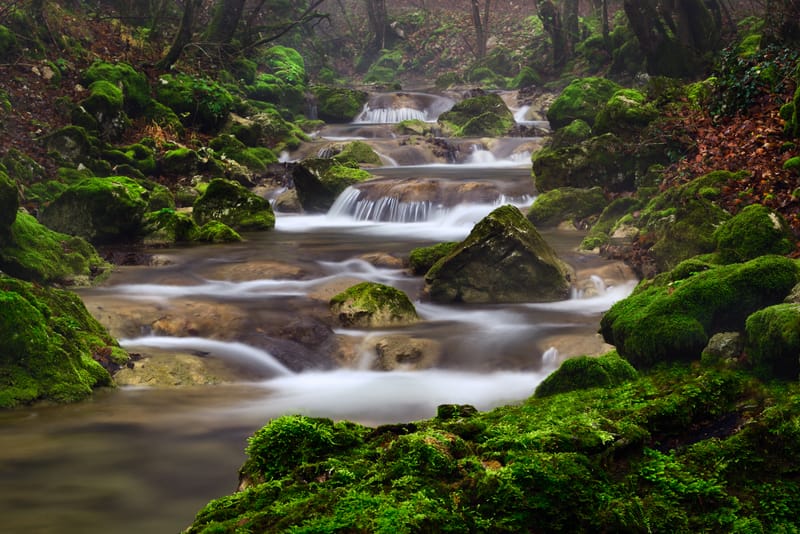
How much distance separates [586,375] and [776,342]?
46.5 inches

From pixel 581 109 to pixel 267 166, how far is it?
9486 millimetres

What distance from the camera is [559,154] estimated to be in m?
16.5

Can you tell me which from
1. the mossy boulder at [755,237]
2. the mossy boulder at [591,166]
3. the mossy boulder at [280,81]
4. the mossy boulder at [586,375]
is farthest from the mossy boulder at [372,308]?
the mossy boulder at [280,81]

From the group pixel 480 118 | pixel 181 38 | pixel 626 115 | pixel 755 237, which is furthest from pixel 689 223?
pixel 480 118

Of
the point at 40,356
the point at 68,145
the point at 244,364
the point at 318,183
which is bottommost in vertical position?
the point at 244,364

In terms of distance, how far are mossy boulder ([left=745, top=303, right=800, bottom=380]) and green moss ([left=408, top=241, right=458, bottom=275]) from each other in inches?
293

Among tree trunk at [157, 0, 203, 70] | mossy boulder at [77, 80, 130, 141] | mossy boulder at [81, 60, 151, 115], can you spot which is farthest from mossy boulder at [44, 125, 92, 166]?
tree trunk at [157, 0, 203, 70]

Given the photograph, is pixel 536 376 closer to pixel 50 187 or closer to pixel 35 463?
pixel 35 463

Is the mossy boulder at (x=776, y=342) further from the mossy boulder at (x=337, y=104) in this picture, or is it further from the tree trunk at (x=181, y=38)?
the mossy boulder at (x=337, y=104)

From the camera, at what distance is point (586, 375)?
507cm

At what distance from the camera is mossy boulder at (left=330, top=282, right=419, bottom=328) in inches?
381

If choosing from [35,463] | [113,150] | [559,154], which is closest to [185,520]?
[35,463]

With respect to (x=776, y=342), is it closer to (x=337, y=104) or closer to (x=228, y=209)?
(x=228, y=209)

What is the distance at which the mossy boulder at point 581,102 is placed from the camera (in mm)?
22328
